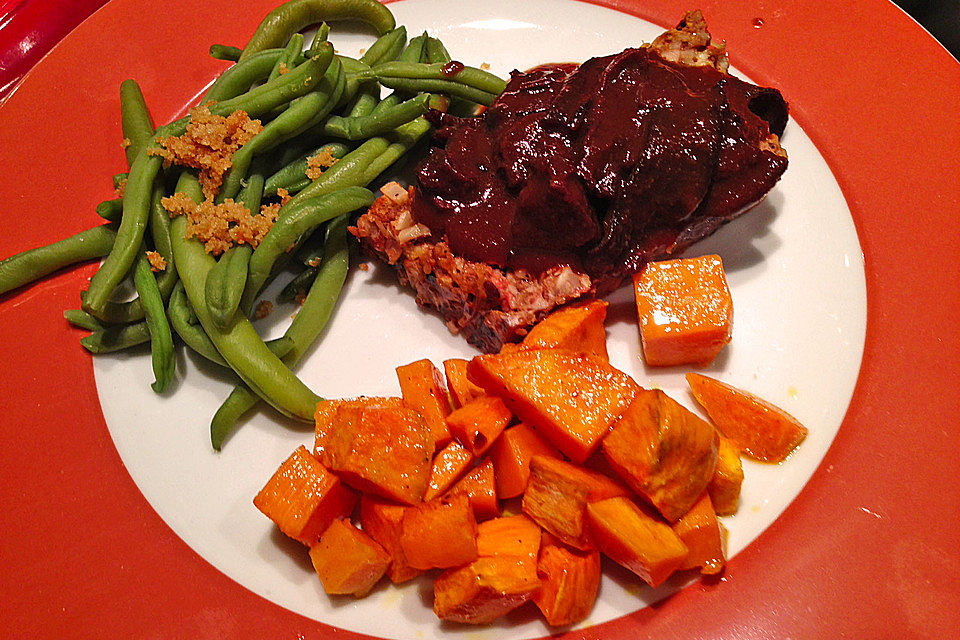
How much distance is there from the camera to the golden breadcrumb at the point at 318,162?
3.16 m

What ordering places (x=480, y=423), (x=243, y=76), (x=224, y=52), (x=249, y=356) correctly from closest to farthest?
1. (x=480, y=423)
2. (x=249, y=356)
3. (x=243, y=76)
4. (x=224, y=52)

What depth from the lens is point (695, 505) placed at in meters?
2.28

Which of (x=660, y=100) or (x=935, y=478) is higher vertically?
(x=660, y=100)

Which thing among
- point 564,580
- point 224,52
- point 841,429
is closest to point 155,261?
point 224,52

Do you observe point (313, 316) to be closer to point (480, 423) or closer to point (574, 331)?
point (480, 423)

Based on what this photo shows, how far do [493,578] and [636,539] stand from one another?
47cm

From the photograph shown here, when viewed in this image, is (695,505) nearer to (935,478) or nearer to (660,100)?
(935,478)

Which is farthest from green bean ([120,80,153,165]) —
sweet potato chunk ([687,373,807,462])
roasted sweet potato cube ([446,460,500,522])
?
sweet potato chunk ([687,373,807,462])

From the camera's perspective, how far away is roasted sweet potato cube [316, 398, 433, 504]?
2279 mm

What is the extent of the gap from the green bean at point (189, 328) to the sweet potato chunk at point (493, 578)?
1357 mm

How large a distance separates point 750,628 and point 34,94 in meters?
4.25

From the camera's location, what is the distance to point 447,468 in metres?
2.42

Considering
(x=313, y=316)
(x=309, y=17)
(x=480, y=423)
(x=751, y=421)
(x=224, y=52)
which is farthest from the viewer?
(x=309, y=17)

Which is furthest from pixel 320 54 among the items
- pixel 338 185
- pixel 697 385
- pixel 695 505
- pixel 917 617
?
pixel 917 617
